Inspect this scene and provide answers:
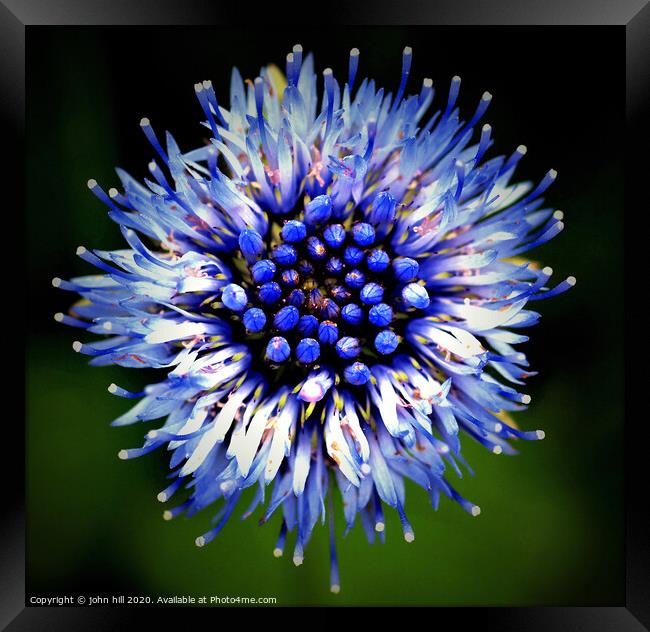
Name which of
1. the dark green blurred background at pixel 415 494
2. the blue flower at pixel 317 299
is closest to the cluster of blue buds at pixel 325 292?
the blue flower at pixel 317 299

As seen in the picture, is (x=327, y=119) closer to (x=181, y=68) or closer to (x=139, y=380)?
(x=181, y=68)

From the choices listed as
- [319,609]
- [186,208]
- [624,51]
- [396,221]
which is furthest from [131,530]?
[624,51]

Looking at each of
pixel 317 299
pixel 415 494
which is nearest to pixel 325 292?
pixel 317 299
